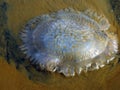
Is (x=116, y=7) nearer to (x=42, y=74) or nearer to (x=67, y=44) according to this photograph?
(x=67, y=44)

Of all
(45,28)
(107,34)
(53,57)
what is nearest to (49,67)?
(53,57)

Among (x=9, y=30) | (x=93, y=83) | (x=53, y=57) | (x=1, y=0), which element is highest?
(x=1, y=0)

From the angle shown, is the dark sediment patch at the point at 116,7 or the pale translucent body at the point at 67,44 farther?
the dark sediment patch at the point at 116,7

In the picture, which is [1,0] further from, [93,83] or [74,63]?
[93,83]

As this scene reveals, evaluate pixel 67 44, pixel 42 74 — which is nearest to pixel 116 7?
pixel 67 44

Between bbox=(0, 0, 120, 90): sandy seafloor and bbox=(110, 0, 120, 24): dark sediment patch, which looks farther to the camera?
bbox=(110, 0, 120, 24): dark sediment patch

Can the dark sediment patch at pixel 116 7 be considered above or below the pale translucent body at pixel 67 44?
above
